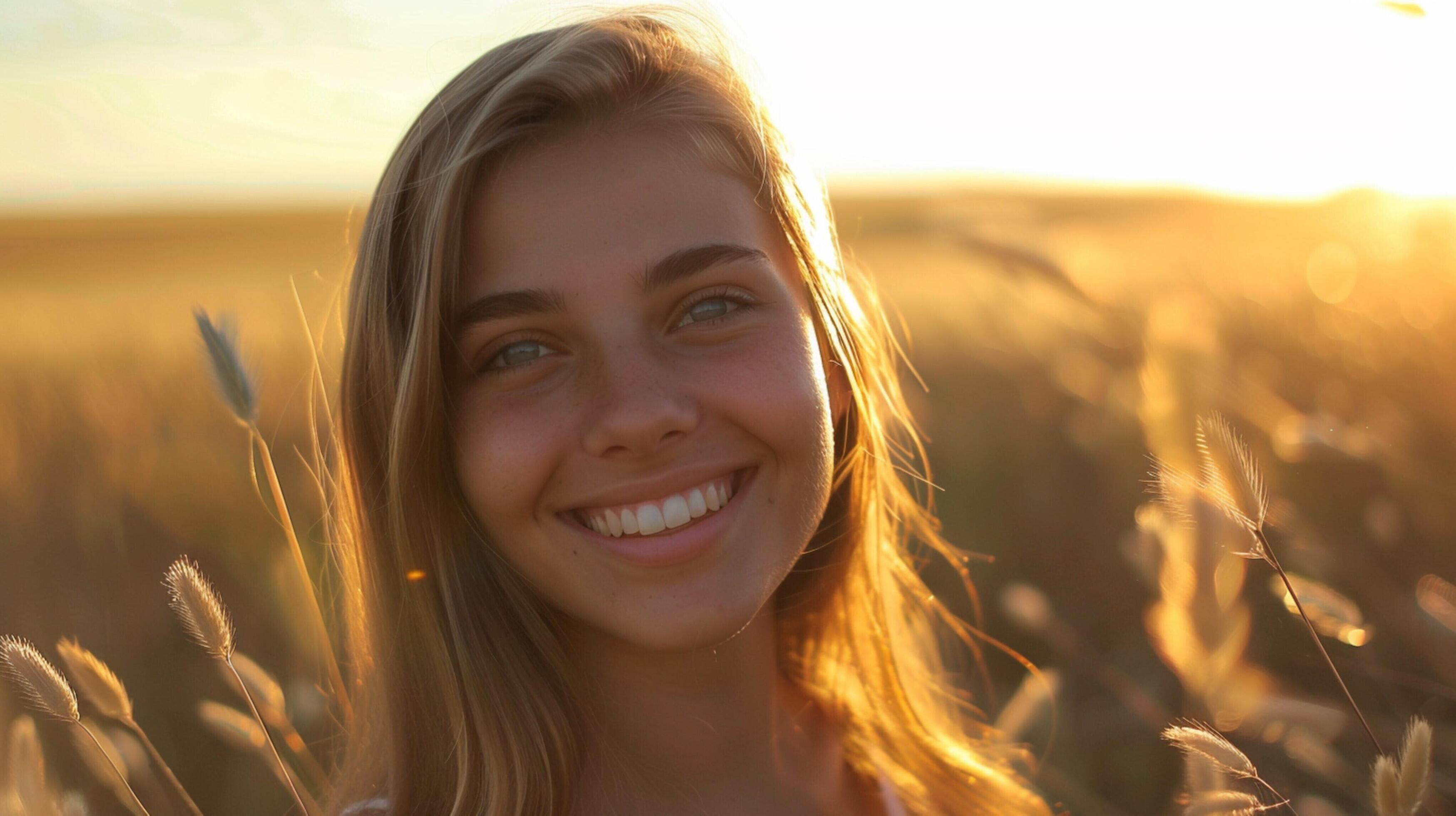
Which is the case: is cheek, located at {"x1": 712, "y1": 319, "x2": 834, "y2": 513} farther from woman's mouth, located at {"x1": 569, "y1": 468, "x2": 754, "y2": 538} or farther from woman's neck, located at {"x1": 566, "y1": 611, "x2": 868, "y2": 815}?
woman's neck, located at {"x1": 566, "y1": 611, "x2": 868, "y2": 815}

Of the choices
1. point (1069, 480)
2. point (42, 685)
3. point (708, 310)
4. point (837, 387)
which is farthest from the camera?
point (1069, 480)

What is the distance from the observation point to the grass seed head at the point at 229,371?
167 centimetres

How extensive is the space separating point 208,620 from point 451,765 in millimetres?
460

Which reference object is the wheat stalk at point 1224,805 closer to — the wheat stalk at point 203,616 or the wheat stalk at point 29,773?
the wheat stalk at point 203,616

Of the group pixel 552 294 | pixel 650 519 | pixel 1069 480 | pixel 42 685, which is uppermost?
pixel 552 294

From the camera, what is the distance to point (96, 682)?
62.1 inches

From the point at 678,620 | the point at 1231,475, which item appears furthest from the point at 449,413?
the point at 1231,475

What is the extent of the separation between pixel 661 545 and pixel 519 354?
1.24 feet

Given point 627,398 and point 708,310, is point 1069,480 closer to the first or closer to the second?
point 708,310

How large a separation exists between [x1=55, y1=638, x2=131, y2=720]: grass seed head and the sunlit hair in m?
0.38

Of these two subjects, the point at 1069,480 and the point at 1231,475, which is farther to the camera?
the point at 1069,480

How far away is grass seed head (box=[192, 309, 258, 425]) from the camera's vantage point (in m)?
1.67

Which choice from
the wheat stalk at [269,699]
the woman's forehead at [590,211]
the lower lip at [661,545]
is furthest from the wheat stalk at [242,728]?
the woman's forehead at [590,211]

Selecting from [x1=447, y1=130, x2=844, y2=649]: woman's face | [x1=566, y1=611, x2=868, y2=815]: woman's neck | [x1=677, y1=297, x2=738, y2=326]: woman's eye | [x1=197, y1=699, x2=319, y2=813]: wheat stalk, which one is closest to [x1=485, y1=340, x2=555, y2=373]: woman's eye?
[x1=447, y1=130, x2=844, y2=649]: woman's face
